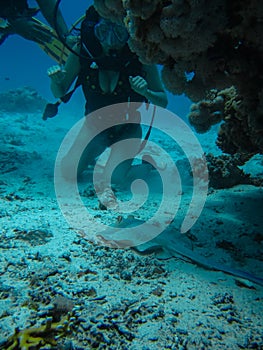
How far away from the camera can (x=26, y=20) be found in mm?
7535

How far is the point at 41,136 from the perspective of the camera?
31.9 ft

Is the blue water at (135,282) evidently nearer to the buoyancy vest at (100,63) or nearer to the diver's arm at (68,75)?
the diver's arm at (68,75)

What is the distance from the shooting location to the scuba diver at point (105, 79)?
4.19 metres

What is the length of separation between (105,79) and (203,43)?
327 cm

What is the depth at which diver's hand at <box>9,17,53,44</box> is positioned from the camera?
7522 millimetres

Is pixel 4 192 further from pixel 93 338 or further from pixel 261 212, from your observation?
pixel 261 212

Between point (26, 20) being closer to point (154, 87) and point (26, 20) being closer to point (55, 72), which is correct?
point (55, 72)

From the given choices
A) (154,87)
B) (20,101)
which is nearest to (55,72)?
(154,87)

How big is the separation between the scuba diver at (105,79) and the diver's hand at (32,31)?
12.3 ft

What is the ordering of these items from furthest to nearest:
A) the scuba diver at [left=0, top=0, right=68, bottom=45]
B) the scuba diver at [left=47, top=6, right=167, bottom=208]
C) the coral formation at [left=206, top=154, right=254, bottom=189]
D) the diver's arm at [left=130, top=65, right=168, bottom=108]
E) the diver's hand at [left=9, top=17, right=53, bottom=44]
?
the diver's hand at [left=9, top=17, right=53, bottom=44], the scuba diver at [left=0, top=0, right=68, bottom=45], the coral formation at [left=206, top=154, right=254, bottom=189], the diver's arm at [left=130, top=65, right=168, bottom=108], the scuba diver at [left=47, top=6, right=167, bottom=208]

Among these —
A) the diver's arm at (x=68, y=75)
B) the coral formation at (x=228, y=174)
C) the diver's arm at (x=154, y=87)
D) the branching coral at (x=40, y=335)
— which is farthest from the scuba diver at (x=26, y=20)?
the branching coral at (x=40, y=335)

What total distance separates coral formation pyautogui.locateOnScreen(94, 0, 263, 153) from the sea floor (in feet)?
4.65

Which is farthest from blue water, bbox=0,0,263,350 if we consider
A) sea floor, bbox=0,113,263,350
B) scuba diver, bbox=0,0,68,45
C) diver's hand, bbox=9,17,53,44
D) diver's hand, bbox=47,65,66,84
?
diver's hand, bbox=9,17,53,44

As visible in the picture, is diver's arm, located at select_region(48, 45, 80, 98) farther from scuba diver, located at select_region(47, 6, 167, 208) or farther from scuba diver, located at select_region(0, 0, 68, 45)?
scuba diver, located at select_region(0, 0, 68, 45)
